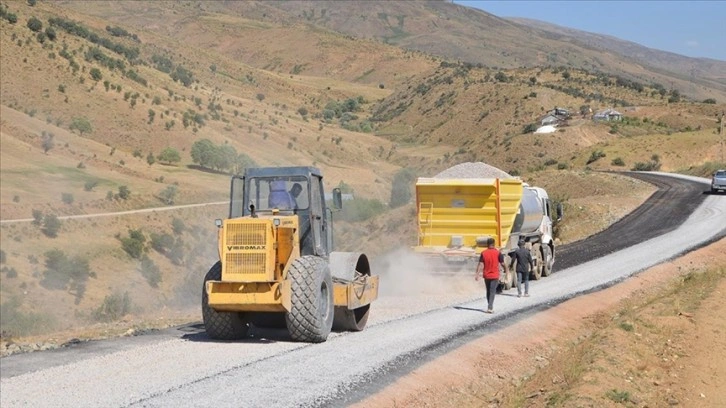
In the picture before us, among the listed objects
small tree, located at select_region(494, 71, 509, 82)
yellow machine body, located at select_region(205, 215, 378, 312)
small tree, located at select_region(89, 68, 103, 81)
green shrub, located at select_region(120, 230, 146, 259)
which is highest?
small tree, located at select_region(494, 71, 509, 82)

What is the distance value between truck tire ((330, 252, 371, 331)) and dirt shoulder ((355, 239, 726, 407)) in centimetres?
249

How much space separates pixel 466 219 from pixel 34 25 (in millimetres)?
75284

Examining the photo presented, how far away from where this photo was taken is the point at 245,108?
370 feet

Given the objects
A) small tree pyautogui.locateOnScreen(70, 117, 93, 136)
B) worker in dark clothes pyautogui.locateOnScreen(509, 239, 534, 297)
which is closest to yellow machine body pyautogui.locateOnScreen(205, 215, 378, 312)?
worker in dark clothes pyautogui.locateOnScreen(509, 239, 534, 297)

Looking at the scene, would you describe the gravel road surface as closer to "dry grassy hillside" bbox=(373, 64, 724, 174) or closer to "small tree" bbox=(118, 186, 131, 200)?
"small tree" bbox=(118, 186, 131, 200)

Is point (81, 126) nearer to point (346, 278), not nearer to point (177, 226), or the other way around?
point (177, 226)

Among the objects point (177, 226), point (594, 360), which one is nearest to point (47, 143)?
point (177, 226)

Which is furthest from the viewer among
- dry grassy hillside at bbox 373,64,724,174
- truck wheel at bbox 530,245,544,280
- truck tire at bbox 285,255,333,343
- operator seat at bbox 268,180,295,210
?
dry grassy hillside at bbox 373,64,724,174

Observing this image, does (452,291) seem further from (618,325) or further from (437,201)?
(618,325)

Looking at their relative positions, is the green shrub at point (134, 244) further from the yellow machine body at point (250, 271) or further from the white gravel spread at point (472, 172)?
the yellow machine body at point (250, 271)

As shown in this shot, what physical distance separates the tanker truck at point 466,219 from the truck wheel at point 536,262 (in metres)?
1.74

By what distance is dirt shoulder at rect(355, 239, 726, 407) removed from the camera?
14.1m

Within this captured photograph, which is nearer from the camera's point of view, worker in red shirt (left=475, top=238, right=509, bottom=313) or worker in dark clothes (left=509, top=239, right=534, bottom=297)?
worker in red shirt (left=475, top=238, right=509, bottom=313)

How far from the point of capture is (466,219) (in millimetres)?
26328
